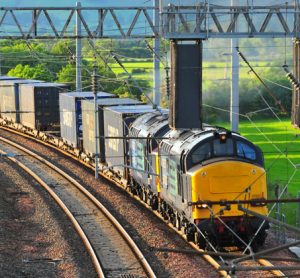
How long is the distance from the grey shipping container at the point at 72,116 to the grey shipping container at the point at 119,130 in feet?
15.8

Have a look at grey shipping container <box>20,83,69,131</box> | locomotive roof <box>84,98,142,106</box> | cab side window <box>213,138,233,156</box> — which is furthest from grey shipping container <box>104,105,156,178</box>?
grey shipping container <box>20,83,69,131</box>

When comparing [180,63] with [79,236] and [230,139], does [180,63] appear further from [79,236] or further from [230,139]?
[79,236]

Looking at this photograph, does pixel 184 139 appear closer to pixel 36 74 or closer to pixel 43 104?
pixel 43 104

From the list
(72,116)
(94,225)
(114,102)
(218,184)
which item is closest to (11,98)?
(72,116)

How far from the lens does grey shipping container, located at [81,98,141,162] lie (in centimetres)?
→ 3153

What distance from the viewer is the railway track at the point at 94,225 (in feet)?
56.8

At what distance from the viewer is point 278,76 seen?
53500 mm

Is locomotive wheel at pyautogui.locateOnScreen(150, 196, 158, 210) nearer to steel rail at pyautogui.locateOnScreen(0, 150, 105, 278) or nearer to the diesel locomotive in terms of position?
steel rail at pyautogui.locateOnScreen(0, 150, 105, 278)

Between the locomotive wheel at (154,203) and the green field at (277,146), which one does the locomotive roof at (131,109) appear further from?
the green field at (277,146)

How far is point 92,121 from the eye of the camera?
32.1 m

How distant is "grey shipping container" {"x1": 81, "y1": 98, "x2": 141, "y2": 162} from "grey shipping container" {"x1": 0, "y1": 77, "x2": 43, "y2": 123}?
1298cm

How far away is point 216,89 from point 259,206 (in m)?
37.2

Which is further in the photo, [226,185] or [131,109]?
[131,109]

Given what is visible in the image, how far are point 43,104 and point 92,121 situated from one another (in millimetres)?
11194
